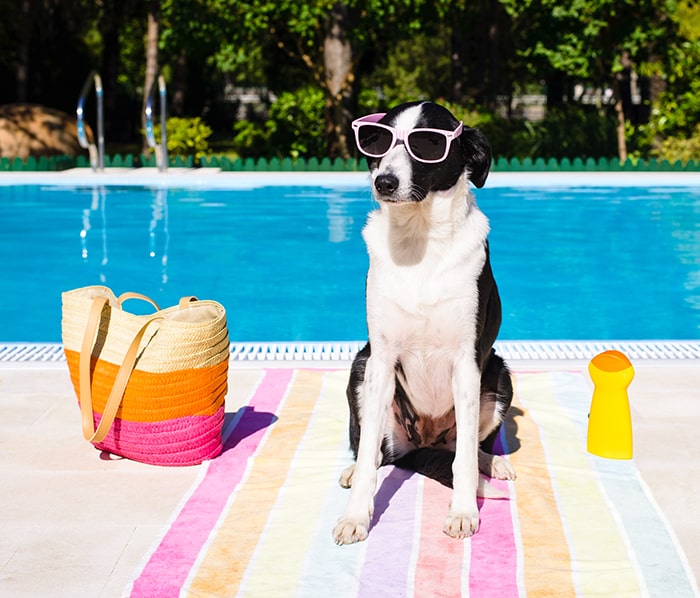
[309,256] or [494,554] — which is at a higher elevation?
[494,554]

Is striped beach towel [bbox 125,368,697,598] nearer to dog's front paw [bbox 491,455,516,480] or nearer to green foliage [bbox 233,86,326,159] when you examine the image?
dog's front paw [bbox 491,455,516,480]

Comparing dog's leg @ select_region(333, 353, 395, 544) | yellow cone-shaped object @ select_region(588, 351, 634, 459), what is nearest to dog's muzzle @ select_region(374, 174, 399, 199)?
dog's leg @ select_region(333, 353, 395, 544)

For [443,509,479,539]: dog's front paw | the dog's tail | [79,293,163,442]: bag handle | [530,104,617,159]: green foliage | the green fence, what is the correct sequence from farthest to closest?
[530,104,617,159]: green foliage → the green fence → [79,293,163,442]: bag handle → the dog's tail → [443,509,479,539]: dog's front paw

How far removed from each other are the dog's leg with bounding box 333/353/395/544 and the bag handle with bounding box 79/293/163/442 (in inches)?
40.8

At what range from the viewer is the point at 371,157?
3.69 meters

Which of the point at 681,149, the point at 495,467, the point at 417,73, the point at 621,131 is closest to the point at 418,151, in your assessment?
the point at 495,467

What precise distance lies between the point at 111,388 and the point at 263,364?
6.18 ft

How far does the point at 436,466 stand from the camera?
417 centimetres

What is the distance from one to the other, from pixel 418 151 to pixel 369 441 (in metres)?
1.14

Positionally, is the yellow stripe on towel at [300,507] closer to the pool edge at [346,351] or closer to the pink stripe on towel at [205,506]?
the pink stripe on towel at [205,506]

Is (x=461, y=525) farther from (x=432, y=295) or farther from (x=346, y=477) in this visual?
(x=432, y=295)

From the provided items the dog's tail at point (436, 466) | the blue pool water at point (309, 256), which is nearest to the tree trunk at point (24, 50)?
the blue pool water at point (309, 256)

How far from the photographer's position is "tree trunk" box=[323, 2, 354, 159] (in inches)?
814

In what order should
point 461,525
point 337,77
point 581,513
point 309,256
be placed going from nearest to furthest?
point 461,525 → point 581,513 → point 309,256 → point 337,77
